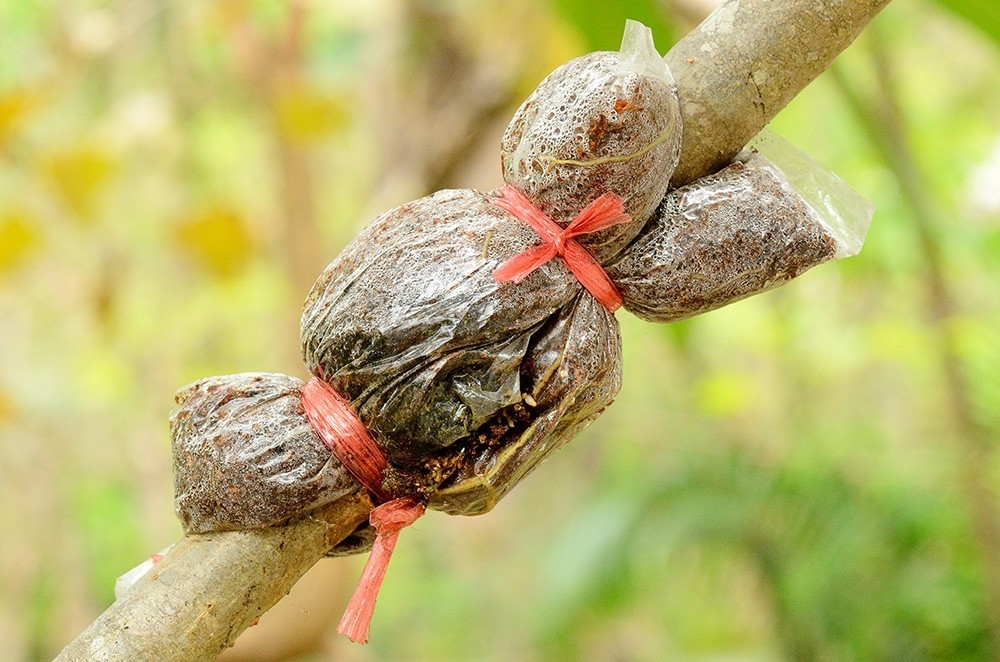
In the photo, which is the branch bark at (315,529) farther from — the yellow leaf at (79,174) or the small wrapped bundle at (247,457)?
the yellow leaf at (79,174)

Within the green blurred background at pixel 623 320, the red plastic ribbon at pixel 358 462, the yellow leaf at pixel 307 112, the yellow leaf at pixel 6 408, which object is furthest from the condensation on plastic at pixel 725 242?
the yellow leaf at pixel 6 408

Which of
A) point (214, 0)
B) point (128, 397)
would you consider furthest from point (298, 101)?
→ point (128, 397)

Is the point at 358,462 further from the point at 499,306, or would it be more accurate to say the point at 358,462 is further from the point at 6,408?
the point at 6,408

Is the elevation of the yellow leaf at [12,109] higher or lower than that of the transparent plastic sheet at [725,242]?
higher

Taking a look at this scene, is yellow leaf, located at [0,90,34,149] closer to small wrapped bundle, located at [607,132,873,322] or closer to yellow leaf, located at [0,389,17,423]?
yellow leaf, located at [0,389,17,423]

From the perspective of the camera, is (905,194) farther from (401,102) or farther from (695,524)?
(401,102)

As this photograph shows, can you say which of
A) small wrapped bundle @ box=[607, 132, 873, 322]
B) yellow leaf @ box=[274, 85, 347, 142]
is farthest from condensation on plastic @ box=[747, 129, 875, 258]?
yellow leaf @ box=[274, 85, 347, 142]
